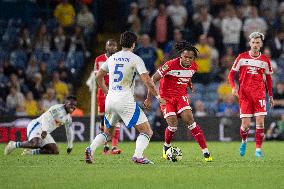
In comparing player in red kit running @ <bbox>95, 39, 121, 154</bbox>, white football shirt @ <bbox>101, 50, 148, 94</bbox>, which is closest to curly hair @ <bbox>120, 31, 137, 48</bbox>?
white football shirt @ <bbox>101, 50, 148, 94</bbox>

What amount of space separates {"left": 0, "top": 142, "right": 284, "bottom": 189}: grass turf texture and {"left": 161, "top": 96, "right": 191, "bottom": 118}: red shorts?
86cm

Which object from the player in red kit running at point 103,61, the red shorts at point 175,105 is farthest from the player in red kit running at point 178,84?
the player in red kit running at point 103,61

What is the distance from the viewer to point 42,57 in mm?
26250

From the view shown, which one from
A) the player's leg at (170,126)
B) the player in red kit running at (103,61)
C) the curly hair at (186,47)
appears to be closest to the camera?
the curly hair at (186,47)

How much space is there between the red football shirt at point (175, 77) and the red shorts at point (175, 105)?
3.2 inches

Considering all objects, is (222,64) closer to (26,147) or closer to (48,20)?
(48,20)

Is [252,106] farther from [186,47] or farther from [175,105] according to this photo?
[186,47]

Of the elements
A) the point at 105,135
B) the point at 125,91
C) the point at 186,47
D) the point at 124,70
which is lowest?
the point at 105,135

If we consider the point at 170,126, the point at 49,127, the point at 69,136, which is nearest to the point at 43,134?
the point at 49,127

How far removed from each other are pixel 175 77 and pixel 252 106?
2.11 metres

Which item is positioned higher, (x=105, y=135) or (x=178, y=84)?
(x=178, y=84)

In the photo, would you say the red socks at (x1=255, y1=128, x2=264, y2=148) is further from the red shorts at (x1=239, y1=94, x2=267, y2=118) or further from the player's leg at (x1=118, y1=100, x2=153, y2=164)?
the player's leg at (x1=118, y1=100, x2=153, y2=164)

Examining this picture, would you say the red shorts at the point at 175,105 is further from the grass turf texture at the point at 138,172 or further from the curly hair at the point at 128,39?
the curly hair at the point at 128,39

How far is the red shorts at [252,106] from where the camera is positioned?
53.9ft
